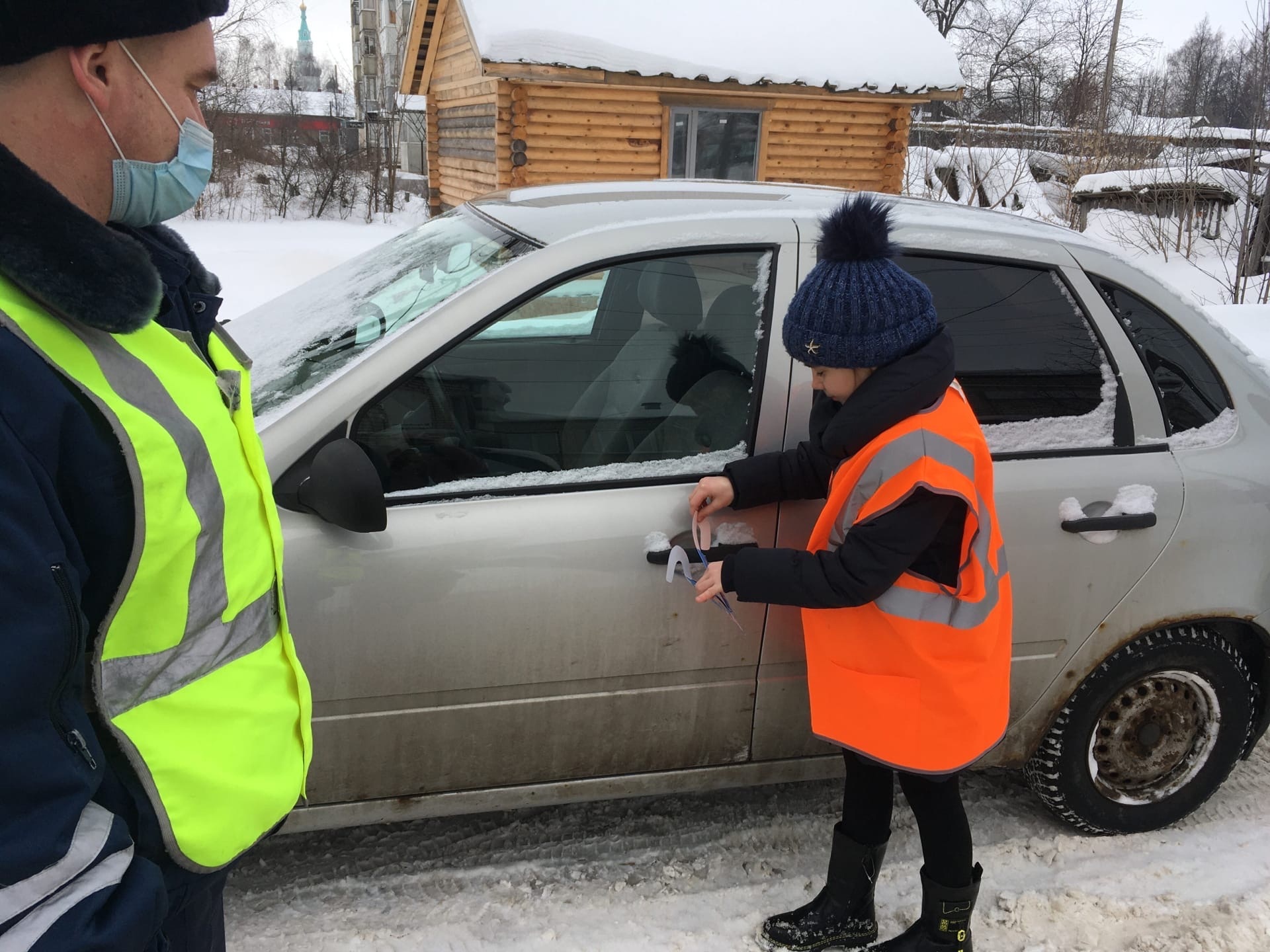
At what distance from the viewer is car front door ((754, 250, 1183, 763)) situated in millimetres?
2385

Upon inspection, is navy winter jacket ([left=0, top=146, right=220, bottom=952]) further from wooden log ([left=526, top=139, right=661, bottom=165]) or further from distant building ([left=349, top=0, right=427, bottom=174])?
distant building ([left=349, top=0, right=427, bottom=174])

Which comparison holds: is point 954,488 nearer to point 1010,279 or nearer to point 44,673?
point 1010,279

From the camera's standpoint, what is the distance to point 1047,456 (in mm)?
2420

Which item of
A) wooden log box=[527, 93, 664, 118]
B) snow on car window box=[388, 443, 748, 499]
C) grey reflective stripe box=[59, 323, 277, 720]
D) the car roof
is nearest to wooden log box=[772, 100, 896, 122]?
wooden log box=[527, 93, 664, 118]

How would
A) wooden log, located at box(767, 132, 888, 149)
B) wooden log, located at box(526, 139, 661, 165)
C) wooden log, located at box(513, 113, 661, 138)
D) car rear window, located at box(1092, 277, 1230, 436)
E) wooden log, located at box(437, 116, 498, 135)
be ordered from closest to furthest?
car rear window, located at box(1092, 277, 1230, 436) → wooden log, located at box(513, 113, 661, 138) → wooden log, located at box(526, 139, 661, 165) → wooden log, located at box(767, 132, 888, 149) → wooden log, located at box(437, 116, 498, 135)

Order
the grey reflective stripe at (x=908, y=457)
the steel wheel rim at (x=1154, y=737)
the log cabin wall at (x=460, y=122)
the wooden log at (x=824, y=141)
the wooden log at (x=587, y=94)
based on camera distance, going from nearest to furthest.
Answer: the grey reflective stripe at (x=908, y=457) < the steel wheel rim at (x=1154, y=737) < the wooden log at (x=587, y=94) < the wooden log at (x=824, y=141) < the log cabin wall at (x=460, y=122)

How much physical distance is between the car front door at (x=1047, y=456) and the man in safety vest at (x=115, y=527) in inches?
57.9

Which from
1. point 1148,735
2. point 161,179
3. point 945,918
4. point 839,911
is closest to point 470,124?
point 1148,735

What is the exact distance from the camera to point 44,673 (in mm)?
866

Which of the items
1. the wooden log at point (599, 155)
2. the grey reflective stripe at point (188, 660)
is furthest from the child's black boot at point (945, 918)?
the wooden log at point (599, 155)

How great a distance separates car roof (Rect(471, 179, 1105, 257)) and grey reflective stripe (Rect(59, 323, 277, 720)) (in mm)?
1364

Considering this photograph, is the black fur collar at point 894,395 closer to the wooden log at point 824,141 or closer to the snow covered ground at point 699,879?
the snow covered ground at point 699,879

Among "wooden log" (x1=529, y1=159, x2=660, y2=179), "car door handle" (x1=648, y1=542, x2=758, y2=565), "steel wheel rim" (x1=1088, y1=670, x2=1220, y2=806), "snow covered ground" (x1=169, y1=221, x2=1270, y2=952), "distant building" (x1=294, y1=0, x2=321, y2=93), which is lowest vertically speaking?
"snow covered ground" (x1=169, y1=221, x2=1270, y2=952)

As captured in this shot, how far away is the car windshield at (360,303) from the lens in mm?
2258
